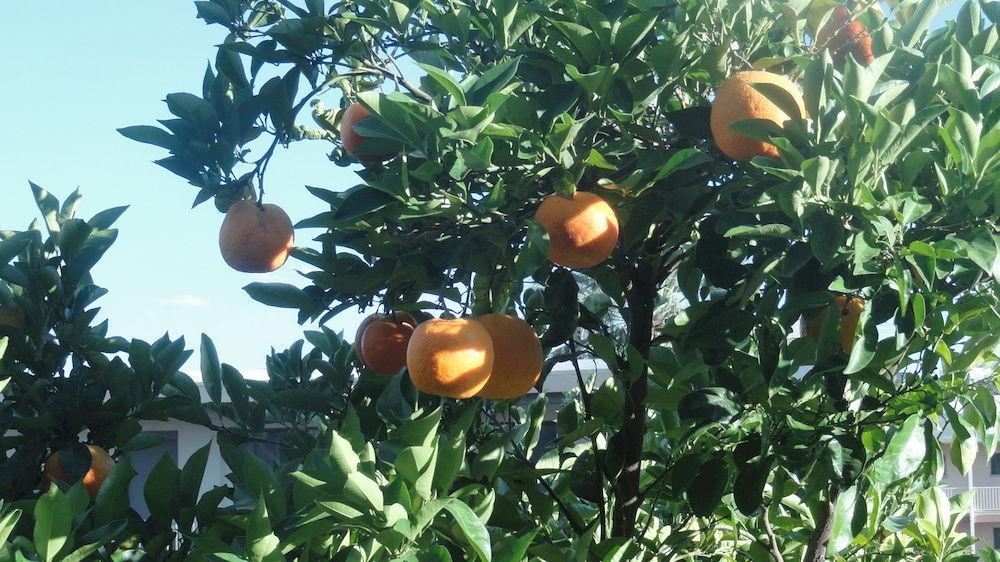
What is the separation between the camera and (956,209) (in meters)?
1.38

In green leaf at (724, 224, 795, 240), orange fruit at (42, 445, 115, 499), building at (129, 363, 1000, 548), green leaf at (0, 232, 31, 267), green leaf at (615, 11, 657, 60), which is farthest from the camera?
building at (129, 363, 1000, 548)

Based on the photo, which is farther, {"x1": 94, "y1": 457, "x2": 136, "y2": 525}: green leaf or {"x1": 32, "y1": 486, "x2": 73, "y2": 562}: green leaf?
{"x1": 94, "y1": 457, "x2": 136, "y2": 525}: green leaf

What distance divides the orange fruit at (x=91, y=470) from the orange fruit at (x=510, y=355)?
34.0 inches

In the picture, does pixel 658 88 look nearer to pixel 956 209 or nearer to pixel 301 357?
pixel 956 209

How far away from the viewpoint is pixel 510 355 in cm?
156

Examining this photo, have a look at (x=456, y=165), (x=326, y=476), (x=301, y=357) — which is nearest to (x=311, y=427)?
(x=301, y=357)

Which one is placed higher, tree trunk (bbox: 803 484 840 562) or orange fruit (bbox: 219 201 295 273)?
orange fruit (bbox: 219 201 295 273)

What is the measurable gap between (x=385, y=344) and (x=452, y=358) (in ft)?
1.46

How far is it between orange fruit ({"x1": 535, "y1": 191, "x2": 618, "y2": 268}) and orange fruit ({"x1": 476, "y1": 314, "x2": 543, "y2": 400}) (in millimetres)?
155

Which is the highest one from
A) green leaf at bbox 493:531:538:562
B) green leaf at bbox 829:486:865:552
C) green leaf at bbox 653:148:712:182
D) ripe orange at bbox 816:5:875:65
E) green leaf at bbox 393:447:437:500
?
ripe orange at bbox 816:5:875:65

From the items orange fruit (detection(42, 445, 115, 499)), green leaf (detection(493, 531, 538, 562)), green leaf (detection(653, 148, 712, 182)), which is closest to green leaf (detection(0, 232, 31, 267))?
orange fruit (detection(42, 445, 115, 499))

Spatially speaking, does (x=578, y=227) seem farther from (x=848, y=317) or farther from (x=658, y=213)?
(x=848, y=317)

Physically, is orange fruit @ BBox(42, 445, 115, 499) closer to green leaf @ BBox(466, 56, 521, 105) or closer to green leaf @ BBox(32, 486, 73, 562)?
green leaf @ BBox(32, 486, 73, 562)

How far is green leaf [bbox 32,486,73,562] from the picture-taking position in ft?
4.98
